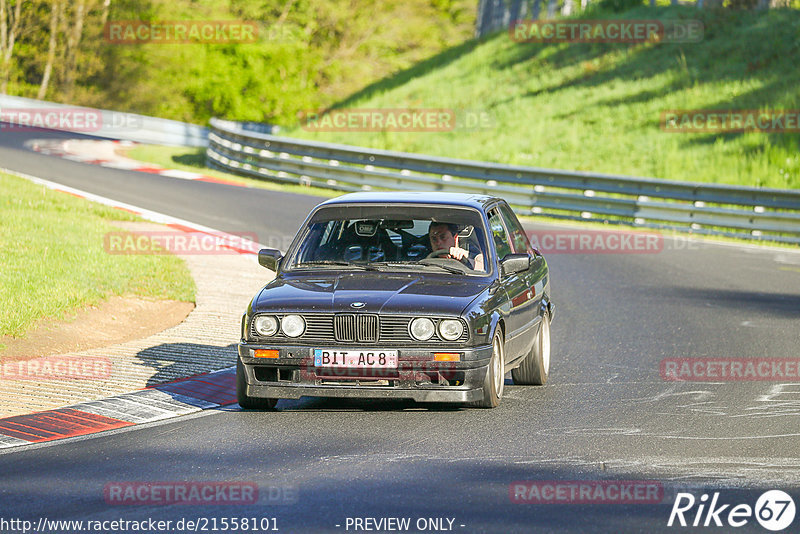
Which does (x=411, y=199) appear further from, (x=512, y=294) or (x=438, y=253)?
(x=512, y=294)

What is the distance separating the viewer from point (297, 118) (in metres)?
50.7

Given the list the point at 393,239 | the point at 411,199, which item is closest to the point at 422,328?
the point at 393,239

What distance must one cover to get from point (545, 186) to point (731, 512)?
19765mm

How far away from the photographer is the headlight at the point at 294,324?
26.9 ft

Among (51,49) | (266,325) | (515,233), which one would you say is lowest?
(266,325)

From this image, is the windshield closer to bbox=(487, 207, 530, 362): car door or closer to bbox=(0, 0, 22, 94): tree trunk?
bbox=(487, 207, 530, 362): car door

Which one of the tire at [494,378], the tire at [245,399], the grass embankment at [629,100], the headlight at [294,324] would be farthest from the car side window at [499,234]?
the grass embankment at [629,100]

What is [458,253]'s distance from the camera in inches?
361

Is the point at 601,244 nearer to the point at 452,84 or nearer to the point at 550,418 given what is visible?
the point at 550,418

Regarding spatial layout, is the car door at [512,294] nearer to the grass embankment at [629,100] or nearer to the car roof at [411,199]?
the car roof at [411,199]

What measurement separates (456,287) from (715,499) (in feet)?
10.1

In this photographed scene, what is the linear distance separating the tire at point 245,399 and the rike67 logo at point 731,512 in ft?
11.4

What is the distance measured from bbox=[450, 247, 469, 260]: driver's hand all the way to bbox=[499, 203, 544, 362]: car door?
0.63 metres

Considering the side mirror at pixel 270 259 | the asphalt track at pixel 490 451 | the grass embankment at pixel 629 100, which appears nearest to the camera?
the asphalt track at pixel 490 451
